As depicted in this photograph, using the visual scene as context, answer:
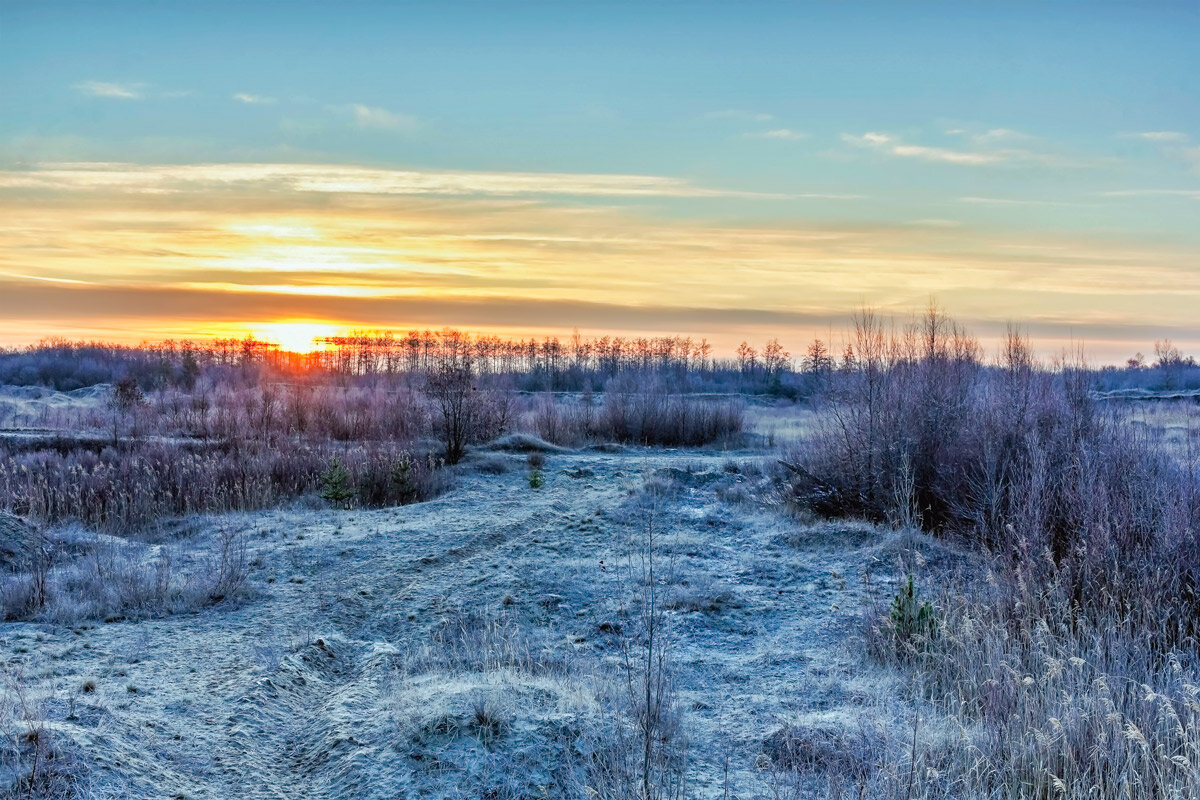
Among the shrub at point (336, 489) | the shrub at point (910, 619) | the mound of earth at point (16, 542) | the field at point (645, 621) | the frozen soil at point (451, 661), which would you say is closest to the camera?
the field at point (645, 621)

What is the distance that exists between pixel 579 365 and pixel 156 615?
195 feet

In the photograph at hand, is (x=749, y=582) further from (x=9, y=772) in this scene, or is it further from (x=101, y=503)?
(x=101, y=503)

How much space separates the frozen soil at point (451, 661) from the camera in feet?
15.7

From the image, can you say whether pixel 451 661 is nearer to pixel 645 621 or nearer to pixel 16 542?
pixel 645 621

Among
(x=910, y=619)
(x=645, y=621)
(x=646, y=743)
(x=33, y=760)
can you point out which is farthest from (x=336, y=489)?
(x=646, y=743)

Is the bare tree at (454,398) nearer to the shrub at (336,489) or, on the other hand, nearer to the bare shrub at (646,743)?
the shrub at (336,489)

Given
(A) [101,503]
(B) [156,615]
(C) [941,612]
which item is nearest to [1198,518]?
(C) [941,612]

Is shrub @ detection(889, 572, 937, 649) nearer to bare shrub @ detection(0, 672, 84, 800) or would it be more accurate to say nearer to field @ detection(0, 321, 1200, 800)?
field @ detection(0, 321, 1200, 800)

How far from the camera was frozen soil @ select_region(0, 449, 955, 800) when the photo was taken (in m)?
4.79

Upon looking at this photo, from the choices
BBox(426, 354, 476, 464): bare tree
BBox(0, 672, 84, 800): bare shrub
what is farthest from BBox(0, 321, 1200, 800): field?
BBox(426, 354, 476, 464): bare tree

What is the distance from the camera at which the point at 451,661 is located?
635 centimetres

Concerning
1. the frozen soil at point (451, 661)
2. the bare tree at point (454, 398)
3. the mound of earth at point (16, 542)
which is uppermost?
the bare tree at point (454, 398)

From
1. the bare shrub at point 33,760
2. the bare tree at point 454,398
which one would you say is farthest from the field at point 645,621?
the bare tree at point 454,398

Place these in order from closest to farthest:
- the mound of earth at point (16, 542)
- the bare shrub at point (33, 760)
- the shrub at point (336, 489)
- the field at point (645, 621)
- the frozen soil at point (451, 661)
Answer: the bare shrub at point (33, 760) → the field at point (645, 621) → the frozen soil at point (451, 661) → the mound of earth at point (16, 542) → the shrub at point (336, 489)
